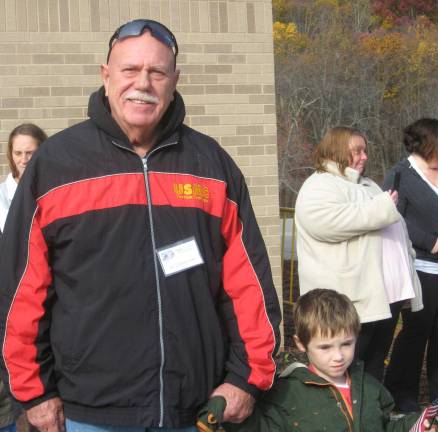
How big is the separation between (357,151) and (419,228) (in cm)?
83

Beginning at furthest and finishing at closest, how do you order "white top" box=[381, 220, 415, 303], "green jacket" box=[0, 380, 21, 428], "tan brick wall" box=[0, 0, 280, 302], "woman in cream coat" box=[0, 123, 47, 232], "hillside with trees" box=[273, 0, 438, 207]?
"hillside with trees" box=[273, 0, 438, 207]
"tan brick wall" box=[0, 0, 280, 302]
"white top" box=[381, 220, 415, 303]
"woman in cream coat" box=[0, 123, 47, 232]
"green jacket" box=[0, 380, 21, 428]

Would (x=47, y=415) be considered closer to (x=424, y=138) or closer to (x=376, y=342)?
(x=376, y=342)

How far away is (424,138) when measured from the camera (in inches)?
210

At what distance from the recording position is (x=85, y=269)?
2.49 m

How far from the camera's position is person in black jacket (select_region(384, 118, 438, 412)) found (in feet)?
17.3

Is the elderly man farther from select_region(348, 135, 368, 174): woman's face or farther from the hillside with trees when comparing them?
the hillside with trees

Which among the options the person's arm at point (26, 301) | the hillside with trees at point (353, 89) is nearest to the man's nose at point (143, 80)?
the person's arm at point (26, 301)

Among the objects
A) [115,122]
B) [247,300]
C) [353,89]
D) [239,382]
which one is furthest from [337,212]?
[353,89]

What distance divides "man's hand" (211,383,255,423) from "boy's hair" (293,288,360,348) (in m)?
0.69

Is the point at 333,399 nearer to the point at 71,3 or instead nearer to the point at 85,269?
the point at 85,269

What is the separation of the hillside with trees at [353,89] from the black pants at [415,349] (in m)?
25.5

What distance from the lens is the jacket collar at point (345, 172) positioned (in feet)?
15.9

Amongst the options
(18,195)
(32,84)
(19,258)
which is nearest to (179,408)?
(19,258)

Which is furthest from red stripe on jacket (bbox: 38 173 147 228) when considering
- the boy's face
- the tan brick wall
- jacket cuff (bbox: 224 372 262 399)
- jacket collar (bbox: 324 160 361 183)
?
the tan brick wall
